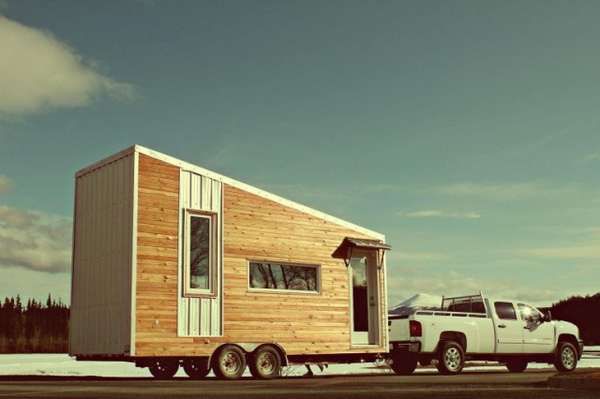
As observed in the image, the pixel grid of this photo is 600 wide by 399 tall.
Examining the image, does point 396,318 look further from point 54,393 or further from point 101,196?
point 54,393

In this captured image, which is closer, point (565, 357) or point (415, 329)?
point (415, 329)

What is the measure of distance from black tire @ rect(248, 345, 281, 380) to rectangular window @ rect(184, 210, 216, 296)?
5.97 ft

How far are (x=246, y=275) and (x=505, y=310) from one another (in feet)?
26.3

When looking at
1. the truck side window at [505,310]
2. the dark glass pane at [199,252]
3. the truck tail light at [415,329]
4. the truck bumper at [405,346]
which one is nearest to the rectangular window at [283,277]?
the dark glass pane at [199,252]

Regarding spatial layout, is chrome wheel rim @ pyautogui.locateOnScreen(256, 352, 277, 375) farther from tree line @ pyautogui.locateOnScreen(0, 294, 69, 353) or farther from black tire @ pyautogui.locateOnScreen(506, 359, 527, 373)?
tree line @ pyautogui.locateOnScreen(0, 294, 69, 353)

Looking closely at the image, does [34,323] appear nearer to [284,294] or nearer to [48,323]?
[48,323]

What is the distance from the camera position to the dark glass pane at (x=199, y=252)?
1770 centimetres

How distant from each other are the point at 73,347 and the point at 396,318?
27.7ft

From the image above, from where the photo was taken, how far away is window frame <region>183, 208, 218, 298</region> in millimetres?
17453

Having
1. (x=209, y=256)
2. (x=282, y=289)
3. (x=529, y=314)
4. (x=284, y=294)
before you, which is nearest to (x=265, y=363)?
(x=284, y=294)

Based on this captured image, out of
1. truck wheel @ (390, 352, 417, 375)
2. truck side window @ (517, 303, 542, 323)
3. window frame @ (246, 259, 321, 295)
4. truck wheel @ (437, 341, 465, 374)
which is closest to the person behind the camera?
window frame @ (246, 259, 321, 295)

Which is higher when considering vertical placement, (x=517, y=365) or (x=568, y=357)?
(x=568, y=357)

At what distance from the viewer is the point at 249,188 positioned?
19031 mm

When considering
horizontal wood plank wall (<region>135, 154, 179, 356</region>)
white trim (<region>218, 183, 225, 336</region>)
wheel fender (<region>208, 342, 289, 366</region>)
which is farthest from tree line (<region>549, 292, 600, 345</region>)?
horizontal wood plank wall (<region>135, 154, 179, 356</region>)
